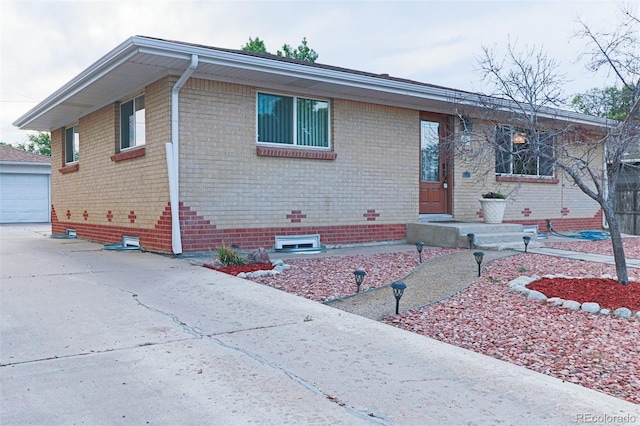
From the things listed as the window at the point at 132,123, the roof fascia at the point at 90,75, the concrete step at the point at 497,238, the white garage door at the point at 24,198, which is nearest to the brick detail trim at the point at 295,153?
the window at the point at 132,123

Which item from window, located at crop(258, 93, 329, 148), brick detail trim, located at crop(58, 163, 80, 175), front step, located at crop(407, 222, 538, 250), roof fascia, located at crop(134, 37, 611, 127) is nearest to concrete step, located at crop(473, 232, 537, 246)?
front step, located at crop(407, 222, 538, 250)

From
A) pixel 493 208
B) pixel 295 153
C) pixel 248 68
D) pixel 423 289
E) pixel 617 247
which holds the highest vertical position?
pixel 248 68

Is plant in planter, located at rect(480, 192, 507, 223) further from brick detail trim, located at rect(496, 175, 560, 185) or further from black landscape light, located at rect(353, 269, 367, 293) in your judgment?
black landscape light, located at rect(353, 269, 367, 293)

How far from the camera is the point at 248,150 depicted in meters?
9.88

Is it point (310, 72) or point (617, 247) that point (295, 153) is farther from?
point (617, 247)

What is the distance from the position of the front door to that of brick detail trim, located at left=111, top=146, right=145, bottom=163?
663 cm

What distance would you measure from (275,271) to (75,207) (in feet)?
29.1

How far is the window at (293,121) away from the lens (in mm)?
10203

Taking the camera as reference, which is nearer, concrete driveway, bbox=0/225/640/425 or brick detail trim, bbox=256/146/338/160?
concrete driveway, bbox=0/225/640/425

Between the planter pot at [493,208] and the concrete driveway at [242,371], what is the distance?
767 centimetres

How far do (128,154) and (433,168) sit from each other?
7315 mm

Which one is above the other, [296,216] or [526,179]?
[526,179]

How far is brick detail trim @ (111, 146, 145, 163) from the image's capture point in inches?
396

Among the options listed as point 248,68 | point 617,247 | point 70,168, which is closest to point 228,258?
point 248,68
